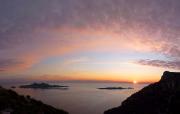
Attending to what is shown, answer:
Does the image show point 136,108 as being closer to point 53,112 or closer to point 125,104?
point 125,104

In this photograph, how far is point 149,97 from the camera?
144 meters

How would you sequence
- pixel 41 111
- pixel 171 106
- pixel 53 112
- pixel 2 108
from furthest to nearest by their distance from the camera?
pixel 171 106 → pixel 53 112 → pixel 41 111 → pixel 2 108

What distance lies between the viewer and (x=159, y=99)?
134 m

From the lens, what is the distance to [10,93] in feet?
118

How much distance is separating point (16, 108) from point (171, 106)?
4082 inches

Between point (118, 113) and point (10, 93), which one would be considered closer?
point (10, 93)

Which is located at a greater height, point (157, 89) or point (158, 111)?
point (157, 89)

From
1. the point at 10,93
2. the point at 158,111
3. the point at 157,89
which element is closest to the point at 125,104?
the point at 157,89

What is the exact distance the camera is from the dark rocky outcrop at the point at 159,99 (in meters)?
123

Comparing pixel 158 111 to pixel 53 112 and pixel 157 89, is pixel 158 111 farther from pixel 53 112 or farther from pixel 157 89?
pixel 53 112

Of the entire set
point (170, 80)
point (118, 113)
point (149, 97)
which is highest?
point (170, 80)

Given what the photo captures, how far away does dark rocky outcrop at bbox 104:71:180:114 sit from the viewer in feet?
405

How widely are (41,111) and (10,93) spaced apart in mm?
8011

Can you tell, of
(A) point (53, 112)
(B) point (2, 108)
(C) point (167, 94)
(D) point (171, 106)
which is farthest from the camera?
(C) point (167, 94)
